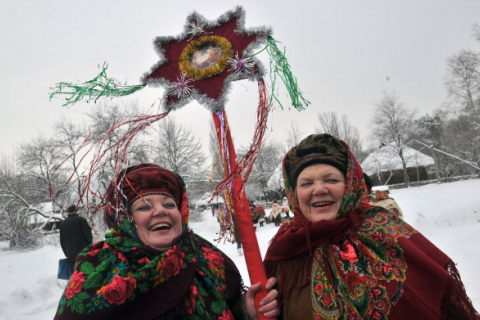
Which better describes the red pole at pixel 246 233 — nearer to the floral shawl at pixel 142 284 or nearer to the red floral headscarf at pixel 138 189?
the floral shawl at pixel 142 284

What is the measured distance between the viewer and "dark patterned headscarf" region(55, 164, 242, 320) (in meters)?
1.49

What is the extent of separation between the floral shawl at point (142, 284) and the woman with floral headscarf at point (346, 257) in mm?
409

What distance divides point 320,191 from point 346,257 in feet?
1.25

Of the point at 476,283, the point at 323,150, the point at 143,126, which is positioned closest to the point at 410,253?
the point at 323,150

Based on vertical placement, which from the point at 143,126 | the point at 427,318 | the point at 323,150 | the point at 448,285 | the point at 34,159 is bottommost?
the point at 427,318

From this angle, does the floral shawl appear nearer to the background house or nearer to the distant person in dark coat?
the distant person in dark coat

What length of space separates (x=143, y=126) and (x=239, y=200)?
2.43 ft

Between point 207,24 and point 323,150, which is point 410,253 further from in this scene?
point 207,24

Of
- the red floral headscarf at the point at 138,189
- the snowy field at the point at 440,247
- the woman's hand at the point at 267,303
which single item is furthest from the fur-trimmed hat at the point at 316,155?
the snowy field at the point at 440,247

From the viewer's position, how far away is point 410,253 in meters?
1.53

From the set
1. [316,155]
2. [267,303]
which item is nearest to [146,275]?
[267,303]

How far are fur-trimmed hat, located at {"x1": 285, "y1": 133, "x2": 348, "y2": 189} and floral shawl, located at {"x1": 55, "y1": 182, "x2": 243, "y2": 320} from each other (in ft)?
2.64

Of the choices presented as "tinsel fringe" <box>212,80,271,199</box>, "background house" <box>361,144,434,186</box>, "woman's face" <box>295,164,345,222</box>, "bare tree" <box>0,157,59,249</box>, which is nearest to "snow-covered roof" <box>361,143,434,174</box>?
"background house" <box>361,144,434,186</box>

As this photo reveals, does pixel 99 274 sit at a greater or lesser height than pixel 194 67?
lesser
